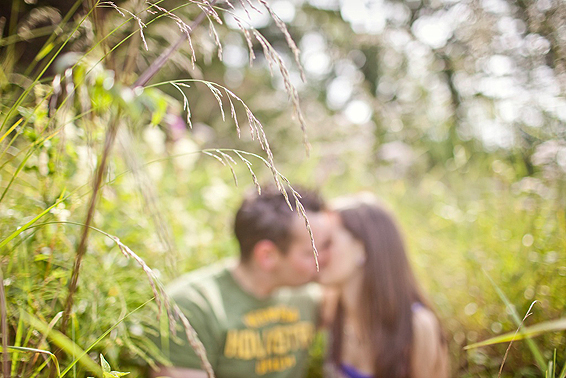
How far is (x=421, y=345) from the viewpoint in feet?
6.43

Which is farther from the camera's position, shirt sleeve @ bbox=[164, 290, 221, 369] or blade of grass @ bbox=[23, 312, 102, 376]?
shirt sleeve @ bbox=[164, 290, 221, 369]

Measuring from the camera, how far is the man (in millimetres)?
1886

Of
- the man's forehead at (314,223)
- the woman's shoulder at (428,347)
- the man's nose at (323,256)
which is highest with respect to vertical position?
the man's forehead at (314,223)

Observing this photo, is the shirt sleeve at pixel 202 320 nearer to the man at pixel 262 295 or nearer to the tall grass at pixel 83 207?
the man at pixel 262 295

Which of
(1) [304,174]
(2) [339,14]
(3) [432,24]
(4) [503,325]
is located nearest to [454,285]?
Result: (4) [503,325]

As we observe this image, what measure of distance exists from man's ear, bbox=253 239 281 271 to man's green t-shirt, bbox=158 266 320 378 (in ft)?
0.54

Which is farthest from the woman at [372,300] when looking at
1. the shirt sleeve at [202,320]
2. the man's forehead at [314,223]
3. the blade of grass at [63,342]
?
the blade of grass at [63,342]

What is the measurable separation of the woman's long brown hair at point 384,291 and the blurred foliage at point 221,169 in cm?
18

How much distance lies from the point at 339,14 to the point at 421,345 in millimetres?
5258

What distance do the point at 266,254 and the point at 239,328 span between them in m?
0.39

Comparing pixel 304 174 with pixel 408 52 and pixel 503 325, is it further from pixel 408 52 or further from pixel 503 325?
pixel 503 325

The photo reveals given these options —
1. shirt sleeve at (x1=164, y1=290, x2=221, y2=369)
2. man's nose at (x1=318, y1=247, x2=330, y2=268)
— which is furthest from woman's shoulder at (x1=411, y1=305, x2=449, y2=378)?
shirt sleeve at (x1=164, y1=290, x2=221, y2=369)

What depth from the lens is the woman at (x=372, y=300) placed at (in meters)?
2.05

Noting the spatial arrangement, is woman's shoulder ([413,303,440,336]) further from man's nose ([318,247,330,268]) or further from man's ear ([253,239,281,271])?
A: man's ear ([253,239,281,271])
